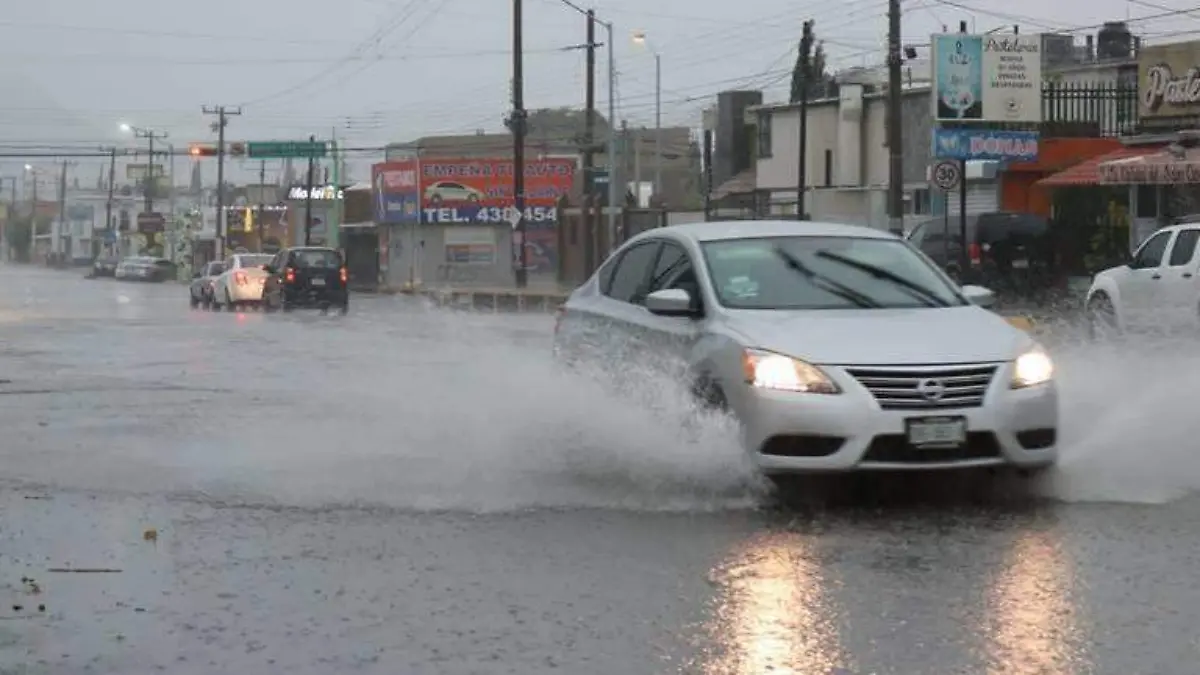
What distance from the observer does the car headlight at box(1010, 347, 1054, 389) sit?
898 centimetres

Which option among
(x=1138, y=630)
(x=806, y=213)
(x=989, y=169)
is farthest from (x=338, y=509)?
(x=806, y=213)

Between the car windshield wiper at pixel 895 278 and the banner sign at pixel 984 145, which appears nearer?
the car windshield wiper at pixel 895 278

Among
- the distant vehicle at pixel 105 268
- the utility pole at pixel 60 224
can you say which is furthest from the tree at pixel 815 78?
the utility pole at pixel 60 224

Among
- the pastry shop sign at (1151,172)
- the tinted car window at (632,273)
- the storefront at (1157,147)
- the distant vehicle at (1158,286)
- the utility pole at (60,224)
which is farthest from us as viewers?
the utility pole at (60,224)

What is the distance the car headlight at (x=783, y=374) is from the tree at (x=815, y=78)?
34110mm

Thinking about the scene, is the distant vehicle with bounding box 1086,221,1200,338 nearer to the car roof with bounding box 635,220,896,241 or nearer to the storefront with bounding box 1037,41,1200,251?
the car roof with bounding box 635,220,896,241

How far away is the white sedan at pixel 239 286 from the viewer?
4347 cm

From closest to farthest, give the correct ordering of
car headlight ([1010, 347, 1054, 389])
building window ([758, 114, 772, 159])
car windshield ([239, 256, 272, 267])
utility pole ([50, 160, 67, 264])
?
1. car headlight ([1010, 347, 1054, 389])
2. car windshield ([239, 256, 272, 267])
3. building window ([758, 114, 772, 159])
4. utility pole ([50, 160, 67, 264])

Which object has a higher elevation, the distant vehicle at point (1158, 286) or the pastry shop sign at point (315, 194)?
the pastry shop sign at point (315, 194)

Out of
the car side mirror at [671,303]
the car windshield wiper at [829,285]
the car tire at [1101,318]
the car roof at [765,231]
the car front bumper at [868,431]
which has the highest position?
the car roof at [765,231]

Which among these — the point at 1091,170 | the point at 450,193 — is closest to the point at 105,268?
the point at 450,193

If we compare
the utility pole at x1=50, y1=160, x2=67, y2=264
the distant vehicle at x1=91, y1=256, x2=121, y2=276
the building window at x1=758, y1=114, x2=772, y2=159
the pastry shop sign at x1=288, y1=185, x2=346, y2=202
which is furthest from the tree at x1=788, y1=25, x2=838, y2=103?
the utility pole at x1=50, y1=160, x2=67, y2=264

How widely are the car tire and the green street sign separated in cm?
5249

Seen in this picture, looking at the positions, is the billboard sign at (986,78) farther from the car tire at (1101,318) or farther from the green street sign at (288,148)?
the green street sign at (288,148)
